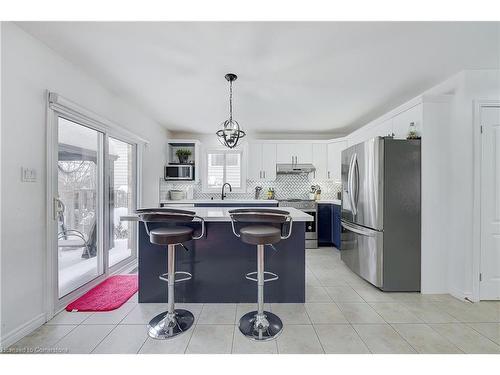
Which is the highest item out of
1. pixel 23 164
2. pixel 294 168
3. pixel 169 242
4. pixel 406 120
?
pixel 406 120

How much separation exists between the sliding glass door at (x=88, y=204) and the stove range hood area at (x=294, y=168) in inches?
120

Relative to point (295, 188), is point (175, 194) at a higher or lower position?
lower

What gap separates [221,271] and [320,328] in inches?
42.3

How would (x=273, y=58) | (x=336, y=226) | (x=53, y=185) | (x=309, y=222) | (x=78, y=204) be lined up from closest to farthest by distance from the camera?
(x=53, y=185) < (x=273, y=58) < (x=78, y=204) < (x=336, y=226) < (x=309, y=222)

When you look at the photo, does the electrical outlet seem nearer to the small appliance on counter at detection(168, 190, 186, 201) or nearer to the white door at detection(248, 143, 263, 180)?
the small appliance on counter at detection(168, 190, 186, 201)

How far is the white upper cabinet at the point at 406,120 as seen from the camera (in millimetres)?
2754

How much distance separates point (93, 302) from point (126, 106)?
8.51 ft

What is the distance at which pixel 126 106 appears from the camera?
343 centimetres

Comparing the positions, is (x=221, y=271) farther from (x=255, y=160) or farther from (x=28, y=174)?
(x=255, y=160)

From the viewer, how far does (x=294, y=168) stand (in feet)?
17.0

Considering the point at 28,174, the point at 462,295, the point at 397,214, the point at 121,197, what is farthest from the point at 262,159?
the point at 28,174

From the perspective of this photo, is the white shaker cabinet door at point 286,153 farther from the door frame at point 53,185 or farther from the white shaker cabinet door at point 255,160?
the door frame at point 53,185
